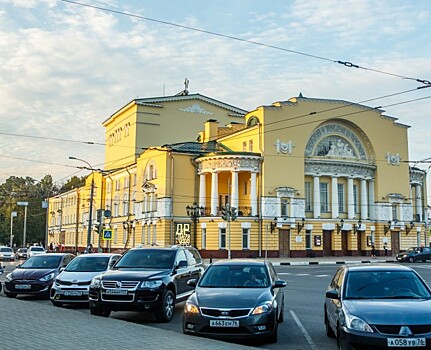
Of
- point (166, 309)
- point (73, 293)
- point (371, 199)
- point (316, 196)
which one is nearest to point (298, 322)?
point (166, 309)

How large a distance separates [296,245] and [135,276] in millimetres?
42495

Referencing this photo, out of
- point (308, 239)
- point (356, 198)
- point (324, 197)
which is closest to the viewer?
point (308, 239)

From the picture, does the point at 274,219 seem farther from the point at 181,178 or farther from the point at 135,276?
the point at 135,276

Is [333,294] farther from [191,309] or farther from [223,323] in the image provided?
[191,309]

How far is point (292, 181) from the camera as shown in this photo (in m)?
54.3

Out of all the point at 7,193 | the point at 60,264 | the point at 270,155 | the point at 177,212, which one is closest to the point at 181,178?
the point at 177,212

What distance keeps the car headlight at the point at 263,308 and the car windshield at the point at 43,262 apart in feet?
35.0

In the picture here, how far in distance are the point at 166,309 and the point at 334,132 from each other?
4719cm

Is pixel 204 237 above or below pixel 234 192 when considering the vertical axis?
below

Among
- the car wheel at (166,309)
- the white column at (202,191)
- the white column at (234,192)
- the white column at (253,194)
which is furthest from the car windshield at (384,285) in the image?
the white column at (202,191)

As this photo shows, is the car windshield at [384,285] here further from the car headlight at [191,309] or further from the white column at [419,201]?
the white column at [419,201]

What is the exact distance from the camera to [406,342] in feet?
25.6

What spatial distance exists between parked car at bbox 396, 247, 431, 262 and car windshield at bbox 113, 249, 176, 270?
40290 millimetres

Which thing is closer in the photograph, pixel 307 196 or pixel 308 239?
pixel 308 239
